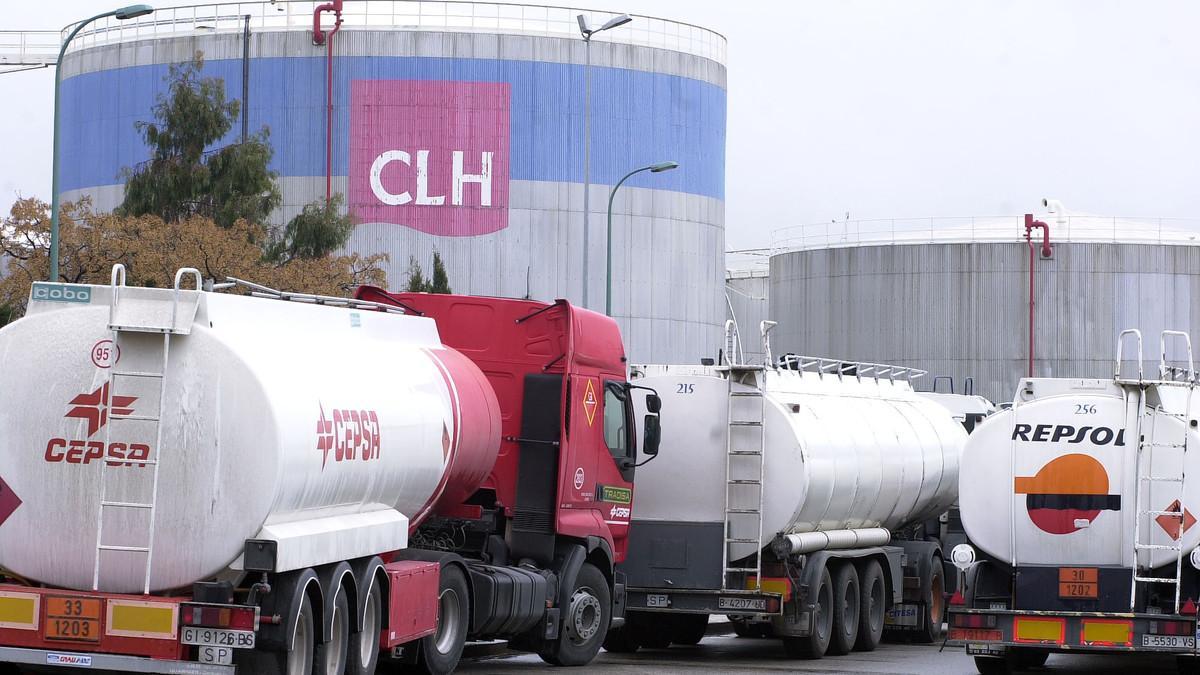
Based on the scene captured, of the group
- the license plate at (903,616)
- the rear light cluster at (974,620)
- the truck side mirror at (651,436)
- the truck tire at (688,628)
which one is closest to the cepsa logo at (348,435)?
the truck side mirror at (651,436)

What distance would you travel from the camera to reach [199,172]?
4109 cm

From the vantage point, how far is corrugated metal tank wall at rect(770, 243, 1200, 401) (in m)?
64.2

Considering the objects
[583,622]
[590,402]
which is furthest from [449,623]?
[590,402]

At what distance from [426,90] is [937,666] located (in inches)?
1674

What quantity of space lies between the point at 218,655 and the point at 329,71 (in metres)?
49.4

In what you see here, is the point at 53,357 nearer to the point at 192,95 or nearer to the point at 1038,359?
the point at 192,95

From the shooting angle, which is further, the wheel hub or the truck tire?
the truck tire

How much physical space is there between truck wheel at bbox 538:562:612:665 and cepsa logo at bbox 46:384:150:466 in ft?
21.5

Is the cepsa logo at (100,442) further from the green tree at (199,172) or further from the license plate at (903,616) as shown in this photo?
the green tree at (199,172)

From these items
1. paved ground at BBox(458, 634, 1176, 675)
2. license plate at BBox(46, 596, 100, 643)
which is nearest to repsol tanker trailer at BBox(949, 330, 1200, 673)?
paved ground at BBox(458, 634, 1176, 675)

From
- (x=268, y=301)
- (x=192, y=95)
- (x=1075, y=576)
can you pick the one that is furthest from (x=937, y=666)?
(x=192, y=95)

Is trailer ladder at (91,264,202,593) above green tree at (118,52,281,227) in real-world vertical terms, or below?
below

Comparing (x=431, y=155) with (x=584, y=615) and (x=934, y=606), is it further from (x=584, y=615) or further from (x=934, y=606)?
(x=584, y=615)

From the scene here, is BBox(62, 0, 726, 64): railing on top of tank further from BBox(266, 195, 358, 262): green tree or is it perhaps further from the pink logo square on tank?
BBox(266, 195, 358, 262): green tree
